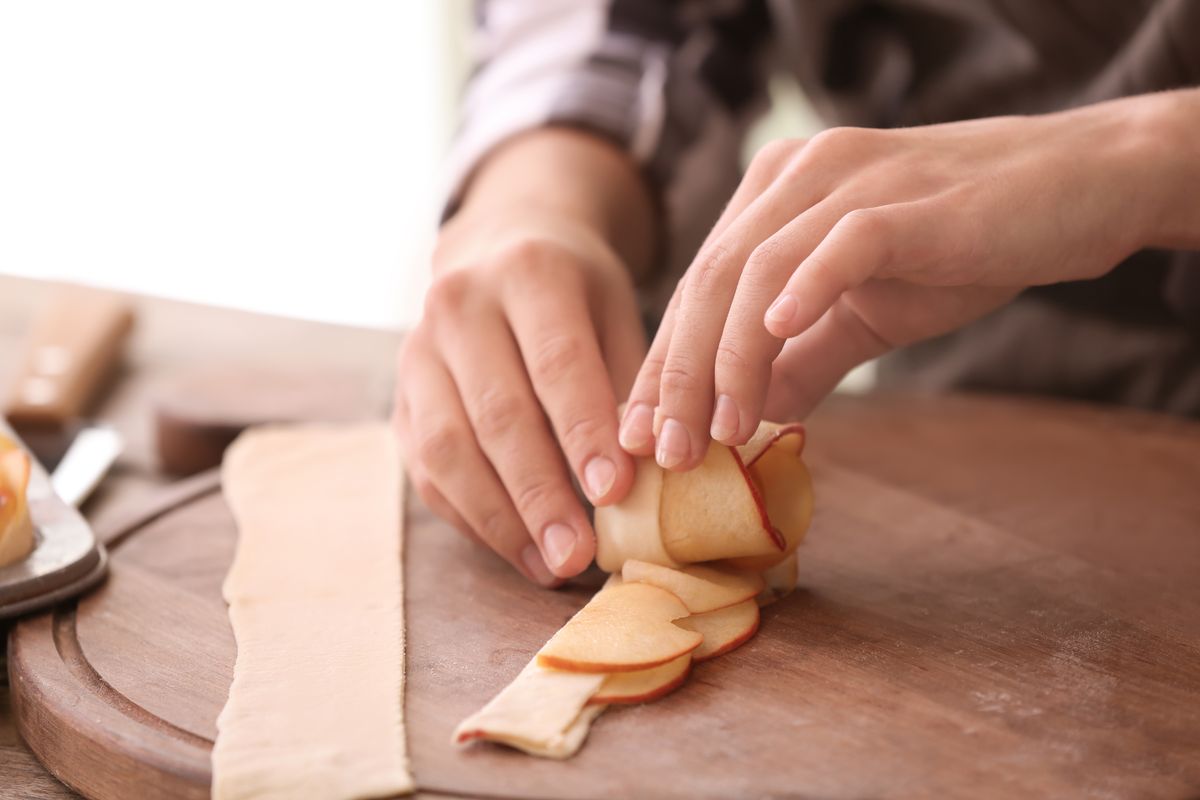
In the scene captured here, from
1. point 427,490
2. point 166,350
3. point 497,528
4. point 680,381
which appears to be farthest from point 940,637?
point 166,350

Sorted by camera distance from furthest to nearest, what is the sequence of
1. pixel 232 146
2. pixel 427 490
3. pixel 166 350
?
pixel 232 146
pixel 166 350
pixel 427 490

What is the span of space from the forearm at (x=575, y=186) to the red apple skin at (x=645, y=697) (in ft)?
2.28

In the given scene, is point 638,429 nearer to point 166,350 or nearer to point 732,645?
point 732,645

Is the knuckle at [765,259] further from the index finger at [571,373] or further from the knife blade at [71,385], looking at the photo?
the knife blade at [71,385]

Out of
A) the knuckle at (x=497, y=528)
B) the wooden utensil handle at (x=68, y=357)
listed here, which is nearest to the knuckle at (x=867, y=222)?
the knuckle at (x=497, y=528)

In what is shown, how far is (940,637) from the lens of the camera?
101 centimetres

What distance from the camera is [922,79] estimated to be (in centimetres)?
192

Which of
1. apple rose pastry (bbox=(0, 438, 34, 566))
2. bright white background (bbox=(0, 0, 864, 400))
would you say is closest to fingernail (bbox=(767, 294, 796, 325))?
apple rose pastry (bbox=(0, 438, 34, 566))

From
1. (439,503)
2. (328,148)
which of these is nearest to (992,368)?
(439,503)

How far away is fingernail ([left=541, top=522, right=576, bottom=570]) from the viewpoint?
1.08 m

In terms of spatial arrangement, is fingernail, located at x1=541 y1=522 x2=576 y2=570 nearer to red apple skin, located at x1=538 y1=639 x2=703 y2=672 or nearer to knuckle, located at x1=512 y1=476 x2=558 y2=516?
knuckle, located at x1=512 y1=476 x2=558 y2=516

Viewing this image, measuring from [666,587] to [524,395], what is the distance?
0.25 meters

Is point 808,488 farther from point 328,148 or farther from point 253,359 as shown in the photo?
point 328,148

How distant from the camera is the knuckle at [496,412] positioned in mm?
1143
